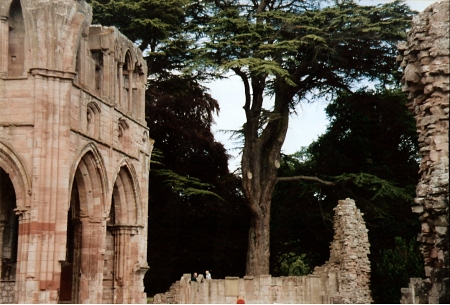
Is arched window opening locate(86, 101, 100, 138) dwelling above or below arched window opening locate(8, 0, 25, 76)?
below

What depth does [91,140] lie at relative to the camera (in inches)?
844

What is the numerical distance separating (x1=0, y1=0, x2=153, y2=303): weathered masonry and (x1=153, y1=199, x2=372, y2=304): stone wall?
2321mm

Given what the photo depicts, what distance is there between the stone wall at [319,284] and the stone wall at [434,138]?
14.3m

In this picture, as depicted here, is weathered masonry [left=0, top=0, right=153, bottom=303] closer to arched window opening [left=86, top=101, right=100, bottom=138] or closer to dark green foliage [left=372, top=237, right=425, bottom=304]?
arched window opening [left=86, top=101, right=100, bottom=138]

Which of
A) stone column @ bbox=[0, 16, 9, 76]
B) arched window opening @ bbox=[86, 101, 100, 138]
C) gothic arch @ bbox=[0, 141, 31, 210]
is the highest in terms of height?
stone column @ bbox=[0, 16, 9, 76]

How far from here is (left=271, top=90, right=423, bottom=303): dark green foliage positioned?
105 feet

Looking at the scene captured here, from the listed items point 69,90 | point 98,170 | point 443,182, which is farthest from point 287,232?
point 443,182

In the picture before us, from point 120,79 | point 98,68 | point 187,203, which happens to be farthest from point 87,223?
point 187,203

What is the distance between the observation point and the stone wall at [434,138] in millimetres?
10609

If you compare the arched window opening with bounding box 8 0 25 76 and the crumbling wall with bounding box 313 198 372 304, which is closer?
the arched window opening with bounding box 8 0 25 76

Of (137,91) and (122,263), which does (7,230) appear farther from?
(137,91)

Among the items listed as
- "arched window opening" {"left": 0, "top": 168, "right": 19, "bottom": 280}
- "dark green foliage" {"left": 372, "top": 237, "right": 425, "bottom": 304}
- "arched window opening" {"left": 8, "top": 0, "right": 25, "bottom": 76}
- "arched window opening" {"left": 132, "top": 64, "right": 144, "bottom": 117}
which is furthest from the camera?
"dark green foliage" {"left": 372, "top": 237, "right": 425, "bottom": 304}

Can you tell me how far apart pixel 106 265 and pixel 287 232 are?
38.8 ft

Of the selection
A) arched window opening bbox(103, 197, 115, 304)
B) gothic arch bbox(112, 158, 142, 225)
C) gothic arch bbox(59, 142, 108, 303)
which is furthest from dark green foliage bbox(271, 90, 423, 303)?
gothic arch bbox(59, 142, 108, 303)
